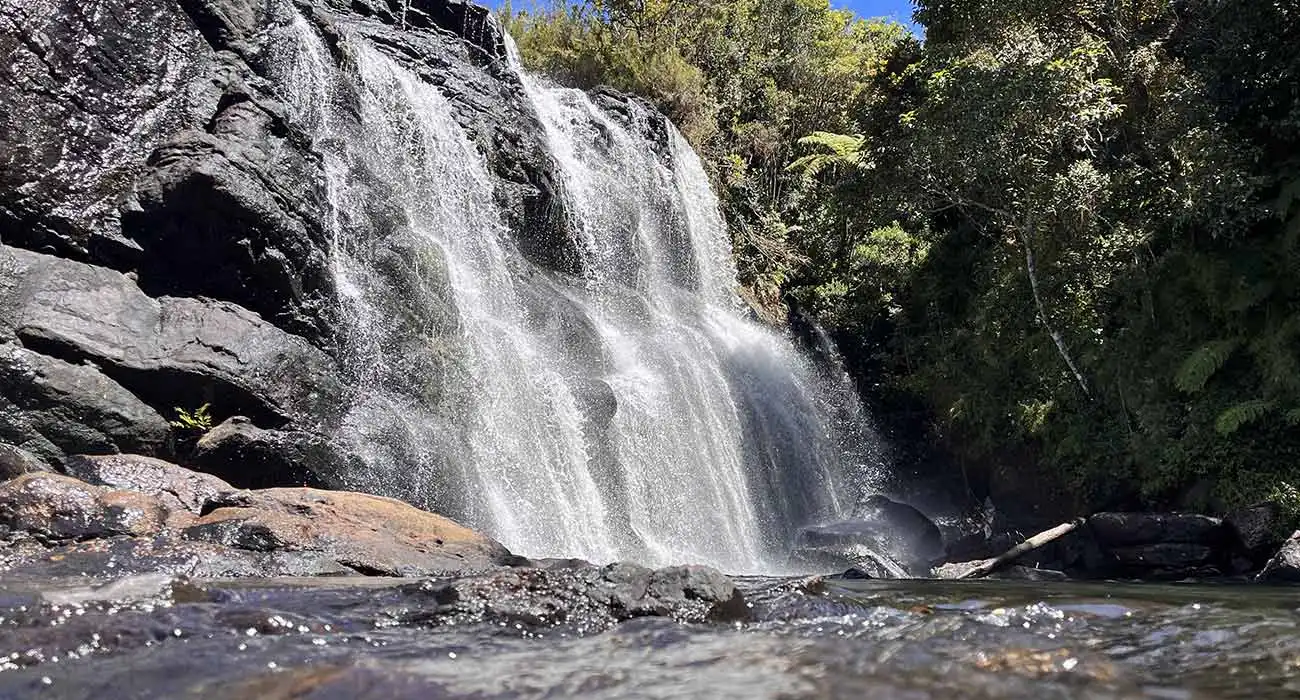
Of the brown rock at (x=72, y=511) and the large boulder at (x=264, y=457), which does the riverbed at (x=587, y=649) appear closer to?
the brown rock at (x=72, y=511)

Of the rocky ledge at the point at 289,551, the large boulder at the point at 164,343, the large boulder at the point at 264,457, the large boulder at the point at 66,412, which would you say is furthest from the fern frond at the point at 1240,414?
the large boulder at the point at 66,412

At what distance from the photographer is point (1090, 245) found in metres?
16.3

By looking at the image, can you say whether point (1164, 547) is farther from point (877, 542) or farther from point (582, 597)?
point (582, 597)

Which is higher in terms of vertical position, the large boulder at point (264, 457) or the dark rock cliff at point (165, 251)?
the dark rock cliff at point (165, 251)

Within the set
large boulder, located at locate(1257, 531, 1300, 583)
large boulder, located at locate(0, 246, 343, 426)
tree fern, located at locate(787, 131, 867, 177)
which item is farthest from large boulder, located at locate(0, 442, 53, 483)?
tree fern, located at locate(787, 131, 867, 177)

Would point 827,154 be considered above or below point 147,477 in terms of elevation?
above

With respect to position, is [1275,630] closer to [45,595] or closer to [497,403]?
[45,595]

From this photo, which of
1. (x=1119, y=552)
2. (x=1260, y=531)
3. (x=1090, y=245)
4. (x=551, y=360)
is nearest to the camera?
(x=1260, y=531)

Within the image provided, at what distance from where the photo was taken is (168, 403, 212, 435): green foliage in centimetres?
1080

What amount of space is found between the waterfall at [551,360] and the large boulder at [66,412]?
2.24 m

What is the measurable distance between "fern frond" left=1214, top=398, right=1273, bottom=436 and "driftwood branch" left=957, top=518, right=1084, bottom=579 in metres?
2.44

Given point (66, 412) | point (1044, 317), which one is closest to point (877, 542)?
point (1044, 317)

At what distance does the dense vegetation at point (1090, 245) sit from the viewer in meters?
14.2

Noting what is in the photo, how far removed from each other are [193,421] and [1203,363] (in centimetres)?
1354
